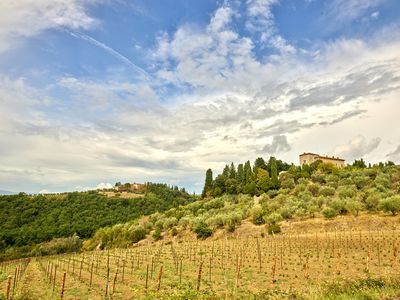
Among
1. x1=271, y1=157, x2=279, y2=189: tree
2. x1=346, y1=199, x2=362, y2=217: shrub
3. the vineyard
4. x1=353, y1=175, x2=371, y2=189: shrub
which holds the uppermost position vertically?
x1=271, y1=157, x2=279, y2=189: tree

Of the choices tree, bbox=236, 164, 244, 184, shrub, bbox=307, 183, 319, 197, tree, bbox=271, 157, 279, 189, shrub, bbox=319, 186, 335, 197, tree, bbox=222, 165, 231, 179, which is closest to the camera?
shrub, bbox=319, 186, 335, 197

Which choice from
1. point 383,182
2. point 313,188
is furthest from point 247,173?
point 383,182

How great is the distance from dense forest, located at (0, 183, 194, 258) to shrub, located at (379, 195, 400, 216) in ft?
225

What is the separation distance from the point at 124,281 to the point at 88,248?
6610 cm

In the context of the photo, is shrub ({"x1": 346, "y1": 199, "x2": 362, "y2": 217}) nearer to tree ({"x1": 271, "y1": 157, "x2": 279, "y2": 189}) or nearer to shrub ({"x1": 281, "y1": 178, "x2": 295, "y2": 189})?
shrub ({"x1": 281, "y1": 178, "x2": 295, "y2": 189})

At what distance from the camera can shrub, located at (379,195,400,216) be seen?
49438mm

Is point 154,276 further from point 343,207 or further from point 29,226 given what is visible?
point 29,226

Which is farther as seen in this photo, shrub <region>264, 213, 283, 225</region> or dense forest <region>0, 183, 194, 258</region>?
dense forest <region>0, 183, 194, 258</region>

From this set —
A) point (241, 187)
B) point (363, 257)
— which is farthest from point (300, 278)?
point (241, 187)

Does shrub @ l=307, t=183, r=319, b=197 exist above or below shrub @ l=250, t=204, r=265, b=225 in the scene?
above

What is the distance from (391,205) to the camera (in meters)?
49.8

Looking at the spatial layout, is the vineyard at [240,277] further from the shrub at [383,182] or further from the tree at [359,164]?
the tree at [359,164]

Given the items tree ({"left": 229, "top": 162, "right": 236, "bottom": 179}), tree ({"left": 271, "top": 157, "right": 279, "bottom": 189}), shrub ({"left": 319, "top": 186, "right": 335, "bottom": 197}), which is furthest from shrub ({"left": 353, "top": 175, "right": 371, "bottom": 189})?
tree ({"left": 229, "top": 162, "right": 236, "bottom": 179})

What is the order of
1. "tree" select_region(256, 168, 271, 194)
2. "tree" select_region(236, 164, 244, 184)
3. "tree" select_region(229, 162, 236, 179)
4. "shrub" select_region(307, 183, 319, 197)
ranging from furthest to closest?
"tree" select_region(229, 162, 236, 179), "tree" select_region(236, 164, 244, 184), "tree" select_region(256, 168, 271, 194), "shrub" select_region(307, 183, 319, 197)
